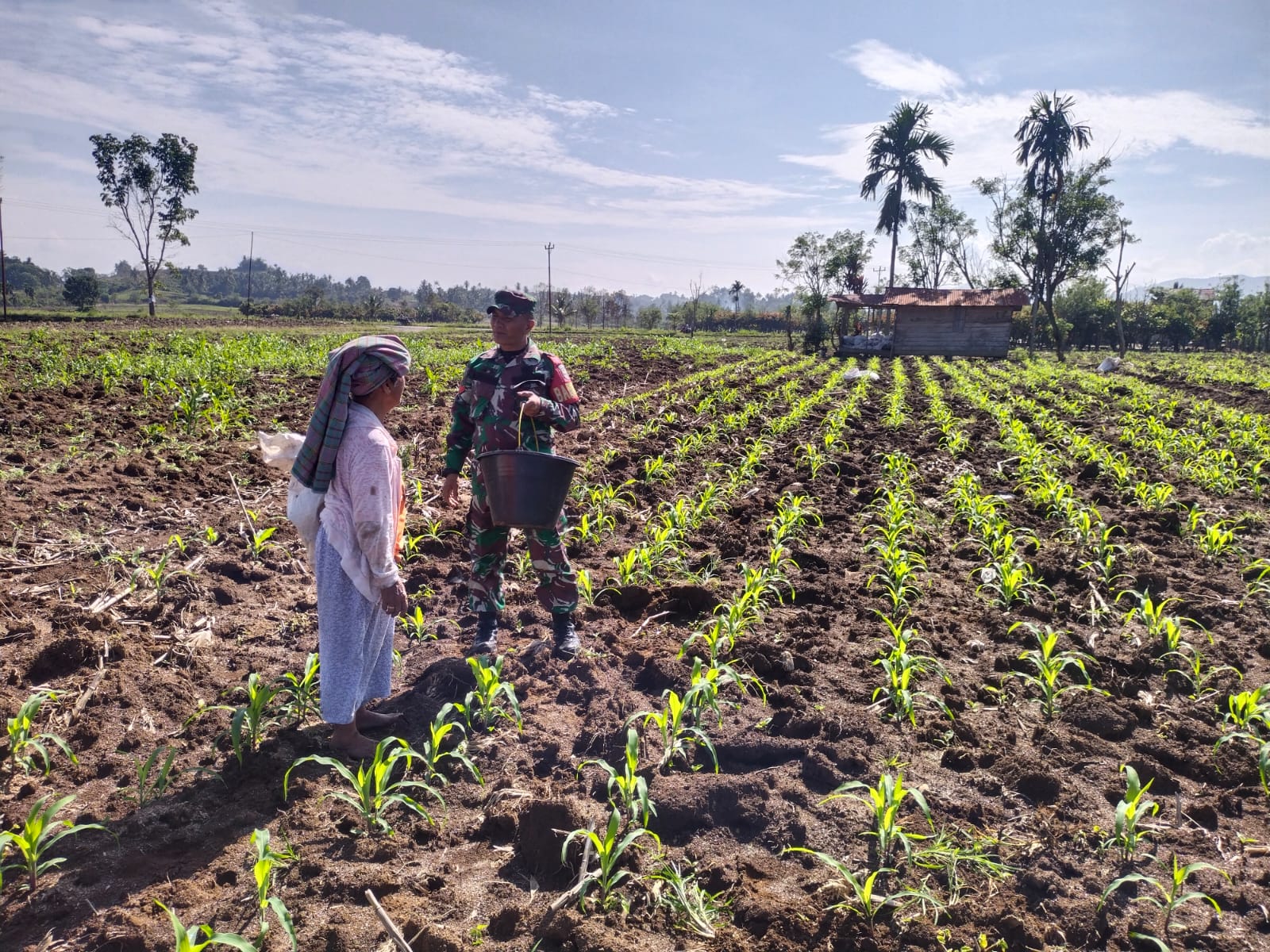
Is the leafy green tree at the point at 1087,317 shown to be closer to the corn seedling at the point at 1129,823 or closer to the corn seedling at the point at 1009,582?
the corn seedling at the point at 1009,582

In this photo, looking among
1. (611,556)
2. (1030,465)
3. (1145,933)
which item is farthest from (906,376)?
(1145,933)

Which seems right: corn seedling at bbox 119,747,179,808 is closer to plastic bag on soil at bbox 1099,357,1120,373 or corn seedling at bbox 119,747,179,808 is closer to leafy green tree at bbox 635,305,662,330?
plastic bag on soil at bbox 1099,357,1120,373

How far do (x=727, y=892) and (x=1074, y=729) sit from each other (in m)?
1.93

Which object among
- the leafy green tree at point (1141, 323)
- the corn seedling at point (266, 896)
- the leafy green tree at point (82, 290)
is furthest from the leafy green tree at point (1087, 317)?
the leafy green tree at point (82, 290)

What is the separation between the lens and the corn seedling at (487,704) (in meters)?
3.26

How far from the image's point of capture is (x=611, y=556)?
5.71m

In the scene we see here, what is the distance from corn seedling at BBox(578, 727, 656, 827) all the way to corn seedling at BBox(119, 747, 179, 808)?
1.47 m

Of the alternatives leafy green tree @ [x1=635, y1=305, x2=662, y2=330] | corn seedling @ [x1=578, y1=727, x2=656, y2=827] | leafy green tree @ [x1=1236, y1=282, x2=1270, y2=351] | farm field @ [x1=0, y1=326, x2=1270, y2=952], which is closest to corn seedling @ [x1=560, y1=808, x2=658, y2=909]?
farm field @ [x1=0, y1=326, x2=1270, y2=952]

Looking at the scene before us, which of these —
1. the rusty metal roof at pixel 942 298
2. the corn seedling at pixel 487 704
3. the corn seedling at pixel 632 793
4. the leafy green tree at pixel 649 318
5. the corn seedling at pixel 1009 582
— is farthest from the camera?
the leafy green tree at pixel 649 318

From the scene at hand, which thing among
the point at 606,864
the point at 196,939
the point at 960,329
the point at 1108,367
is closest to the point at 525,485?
the point at 606,864

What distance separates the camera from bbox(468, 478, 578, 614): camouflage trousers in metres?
3.88

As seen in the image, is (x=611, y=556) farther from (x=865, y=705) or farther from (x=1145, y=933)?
(x=1145, y=933)

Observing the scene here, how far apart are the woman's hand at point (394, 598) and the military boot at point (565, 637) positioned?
1.24 m

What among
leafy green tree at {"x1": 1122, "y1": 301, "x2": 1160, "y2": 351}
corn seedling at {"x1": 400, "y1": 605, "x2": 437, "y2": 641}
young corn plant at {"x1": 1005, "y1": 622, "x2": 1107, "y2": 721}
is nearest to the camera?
young corn plant at {"x1": 1005, "y1": 622, "x2": 1107, "y2": 721}
